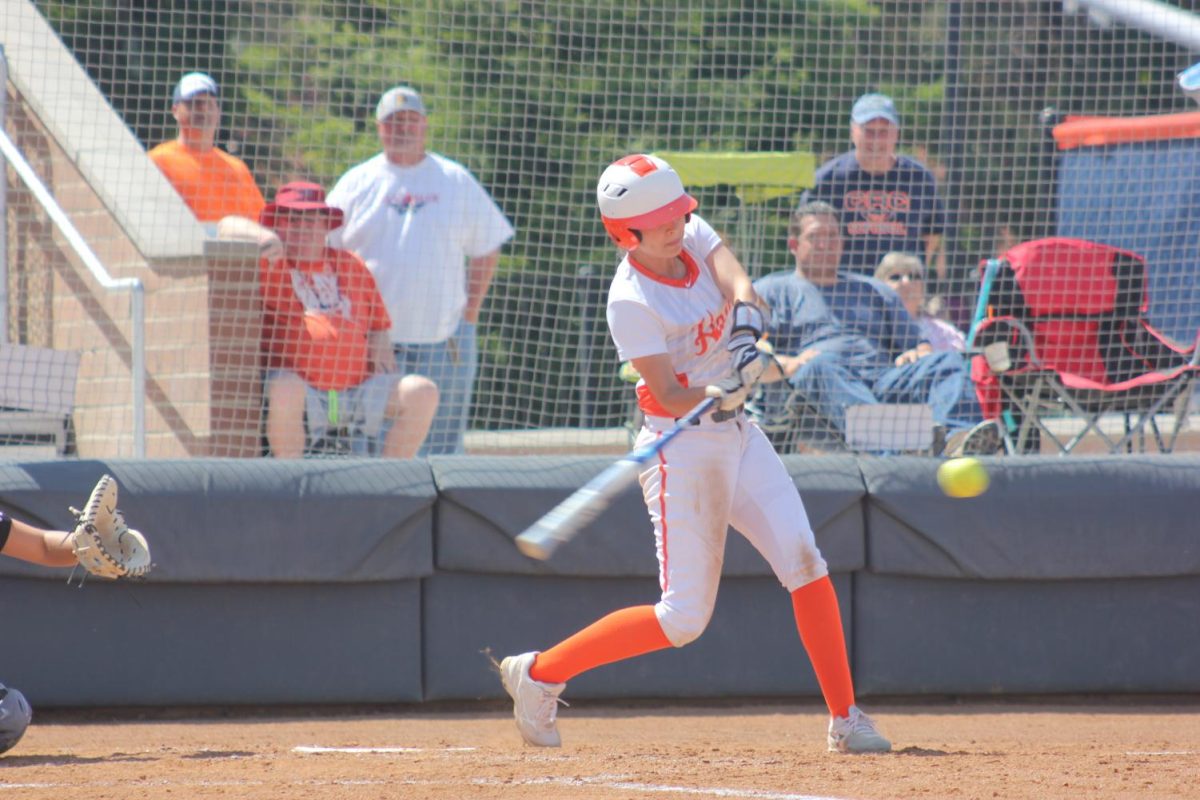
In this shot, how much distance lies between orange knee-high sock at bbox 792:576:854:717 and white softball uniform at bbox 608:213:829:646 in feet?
0.16

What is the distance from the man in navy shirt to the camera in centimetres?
775

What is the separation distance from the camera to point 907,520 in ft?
21.9

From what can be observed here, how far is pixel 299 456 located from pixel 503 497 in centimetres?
130

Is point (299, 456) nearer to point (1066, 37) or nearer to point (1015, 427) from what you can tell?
point (1015, 427)

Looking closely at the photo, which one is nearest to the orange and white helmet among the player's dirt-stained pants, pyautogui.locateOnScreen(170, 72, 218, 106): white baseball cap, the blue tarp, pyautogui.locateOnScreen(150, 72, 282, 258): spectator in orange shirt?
the player's dirt-stained pants

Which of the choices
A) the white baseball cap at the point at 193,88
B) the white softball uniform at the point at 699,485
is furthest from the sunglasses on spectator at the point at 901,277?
the white softball uniform at the point at 699,485

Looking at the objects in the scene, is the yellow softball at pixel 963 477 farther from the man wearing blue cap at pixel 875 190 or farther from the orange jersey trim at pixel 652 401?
the man wearing blue cap at pixel 875 190

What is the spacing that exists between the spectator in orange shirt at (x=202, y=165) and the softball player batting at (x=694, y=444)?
149 inches

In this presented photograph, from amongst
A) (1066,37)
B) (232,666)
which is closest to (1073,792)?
(232,666)

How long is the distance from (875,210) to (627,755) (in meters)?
4.46

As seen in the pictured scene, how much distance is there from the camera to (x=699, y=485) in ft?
16.0

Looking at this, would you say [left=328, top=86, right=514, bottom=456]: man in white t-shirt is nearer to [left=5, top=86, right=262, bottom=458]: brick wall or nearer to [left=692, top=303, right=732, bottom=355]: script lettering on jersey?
[left=5, top=86, right=262, bottom=458]: brick wall

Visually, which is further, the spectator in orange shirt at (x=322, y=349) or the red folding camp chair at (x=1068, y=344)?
the red folding camp chair at (x=1068, y=344)

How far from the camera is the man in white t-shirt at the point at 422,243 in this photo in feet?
26.3
